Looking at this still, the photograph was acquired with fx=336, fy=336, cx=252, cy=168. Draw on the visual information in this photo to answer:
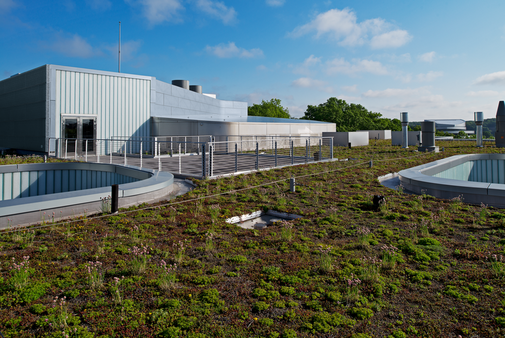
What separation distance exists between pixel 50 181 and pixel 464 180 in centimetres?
1584

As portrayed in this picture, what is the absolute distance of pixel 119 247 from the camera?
5223mm

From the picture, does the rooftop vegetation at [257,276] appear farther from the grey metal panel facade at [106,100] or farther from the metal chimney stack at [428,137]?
the metal chimney stack at [428,137]

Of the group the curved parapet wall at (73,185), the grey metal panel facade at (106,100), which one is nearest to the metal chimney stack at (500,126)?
the grey metal panel facade at (106,100)

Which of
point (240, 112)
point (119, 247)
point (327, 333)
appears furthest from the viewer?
point (240, 112)

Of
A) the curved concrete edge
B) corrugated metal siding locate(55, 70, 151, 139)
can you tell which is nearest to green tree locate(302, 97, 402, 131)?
corrugated metal siding locate(55, 70, 151, 139)

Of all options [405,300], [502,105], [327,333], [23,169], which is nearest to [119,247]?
[327,333]

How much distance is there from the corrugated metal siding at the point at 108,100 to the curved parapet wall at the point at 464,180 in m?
19.8

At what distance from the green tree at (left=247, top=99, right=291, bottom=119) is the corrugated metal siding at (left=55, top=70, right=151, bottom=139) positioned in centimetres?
6307

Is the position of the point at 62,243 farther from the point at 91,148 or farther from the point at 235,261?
the point at 91,148

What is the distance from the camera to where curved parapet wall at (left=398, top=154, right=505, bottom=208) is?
8.21 metres

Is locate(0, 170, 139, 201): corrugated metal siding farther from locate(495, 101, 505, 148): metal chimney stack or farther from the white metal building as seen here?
locate(495, 101, 505, 148): metal chimney stack

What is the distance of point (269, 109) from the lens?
8856cm

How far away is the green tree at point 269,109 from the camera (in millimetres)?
87950

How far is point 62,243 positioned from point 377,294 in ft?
15.6
